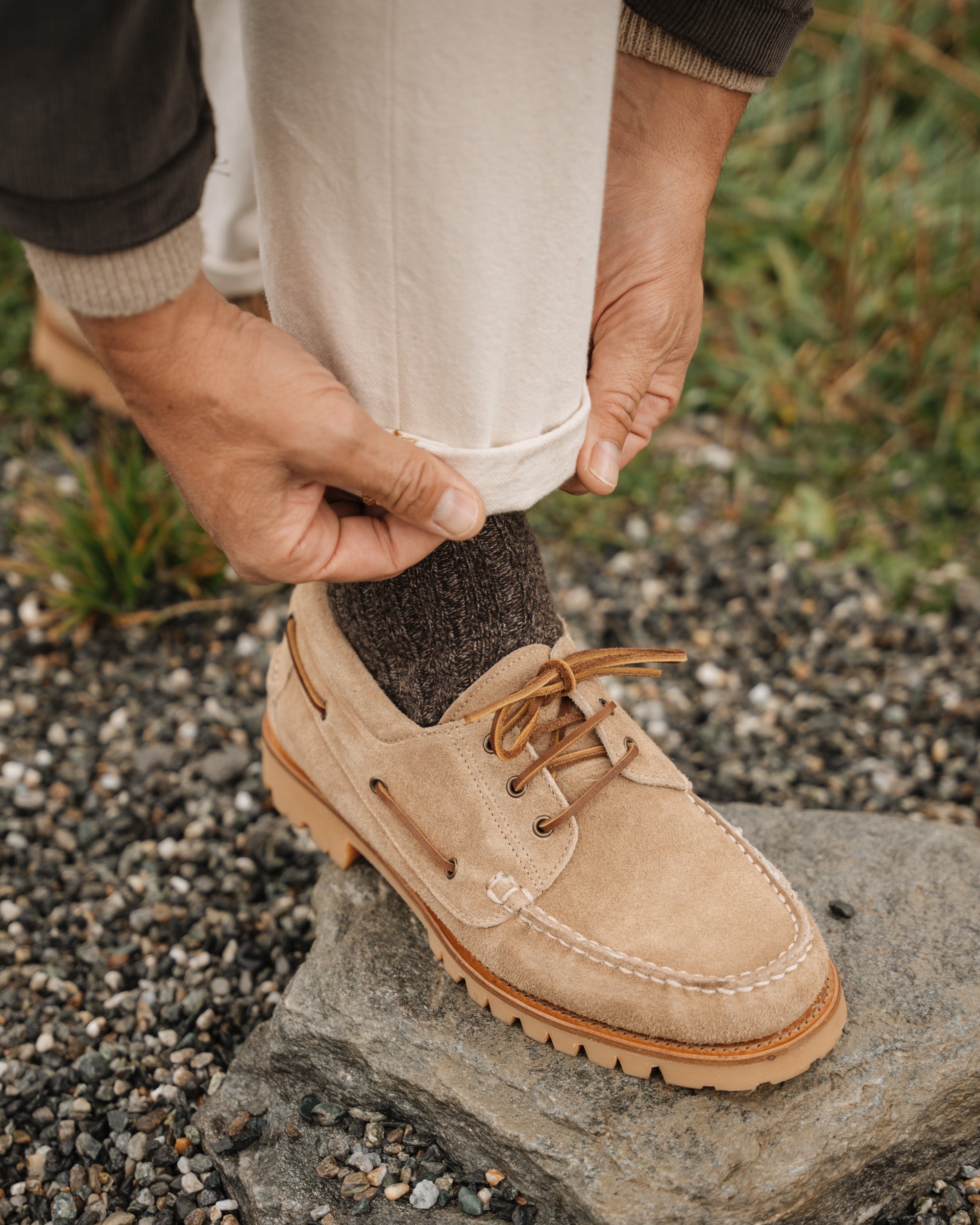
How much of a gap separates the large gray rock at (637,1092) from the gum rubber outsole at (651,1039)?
5cm

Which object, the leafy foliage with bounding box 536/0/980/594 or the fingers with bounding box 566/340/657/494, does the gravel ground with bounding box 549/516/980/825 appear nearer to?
the leafy foliage with bounding box 536/0/980/594

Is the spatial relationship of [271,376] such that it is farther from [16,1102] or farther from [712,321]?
[712,321]

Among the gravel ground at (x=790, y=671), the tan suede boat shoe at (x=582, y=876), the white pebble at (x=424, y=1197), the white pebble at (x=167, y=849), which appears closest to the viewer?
the tan suede boat shoe at (x=582, y=876)

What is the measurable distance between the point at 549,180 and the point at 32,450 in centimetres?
252

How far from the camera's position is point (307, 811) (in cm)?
190

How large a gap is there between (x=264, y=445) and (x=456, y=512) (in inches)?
10.0

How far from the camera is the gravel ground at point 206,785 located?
1705 mm

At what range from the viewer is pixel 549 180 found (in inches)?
46.9

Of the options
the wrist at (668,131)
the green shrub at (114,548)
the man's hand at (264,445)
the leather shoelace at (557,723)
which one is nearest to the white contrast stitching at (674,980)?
the leather shoelace at (557,723)

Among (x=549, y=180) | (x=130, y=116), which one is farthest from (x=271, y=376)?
(x=549, y=180)

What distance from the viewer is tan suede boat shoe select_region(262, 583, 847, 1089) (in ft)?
4.68

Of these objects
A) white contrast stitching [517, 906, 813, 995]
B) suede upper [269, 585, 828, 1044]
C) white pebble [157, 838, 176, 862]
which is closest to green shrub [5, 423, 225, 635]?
white pebble [157, 838, 176, 862]

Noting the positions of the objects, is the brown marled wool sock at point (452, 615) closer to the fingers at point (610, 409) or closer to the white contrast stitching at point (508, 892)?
the fingers at point (610, 409)

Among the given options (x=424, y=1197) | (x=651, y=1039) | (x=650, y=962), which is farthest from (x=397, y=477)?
(x=424, y=1197)
